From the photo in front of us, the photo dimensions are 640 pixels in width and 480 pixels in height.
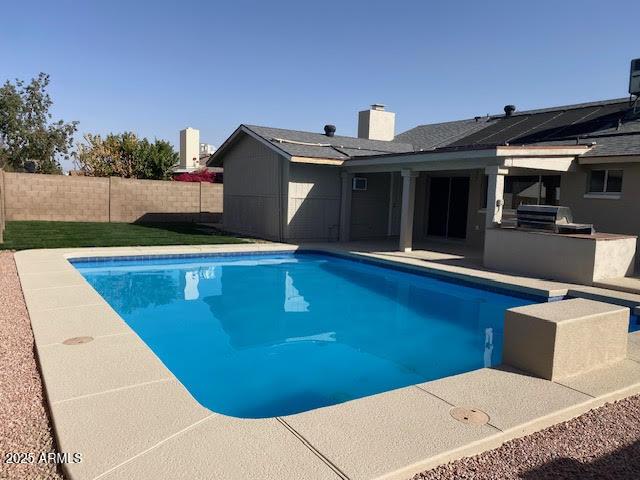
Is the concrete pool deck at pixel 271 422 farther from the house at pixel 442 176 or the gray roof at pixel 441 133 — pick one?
the gray roof at pixel 441 133

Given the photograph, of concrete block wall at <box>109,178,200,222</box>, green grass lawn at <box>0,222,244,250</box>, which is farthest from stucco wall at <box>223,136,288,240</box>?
concrete block wall at <box>109,178,200,222</box>

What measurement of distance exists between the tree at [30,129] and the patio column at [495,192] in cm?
3224

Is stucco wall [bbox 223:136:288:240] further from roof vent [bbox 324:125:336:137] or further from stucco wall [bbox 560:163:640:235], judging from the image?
stucco wall [bbox 560:163:640:235]

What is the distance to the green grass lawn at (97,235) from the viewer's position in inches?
534

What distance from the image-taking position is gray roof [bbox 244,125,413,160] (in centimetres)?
1605

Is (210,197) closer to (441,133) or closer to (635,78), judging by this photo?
(441,133)

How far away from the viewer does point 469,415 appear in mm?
3762

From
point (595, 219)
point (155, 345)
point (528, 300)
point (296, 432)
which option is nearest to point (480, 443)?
point (296, 432)

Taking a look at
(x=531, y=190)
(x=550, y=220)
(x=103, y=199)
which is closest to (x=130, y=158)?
(x=103, y=199)

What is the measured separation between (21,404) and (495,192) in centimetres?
1050

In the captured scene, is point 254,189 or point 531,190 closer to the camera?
point 531,190

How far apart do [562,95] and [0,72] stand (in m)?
34.4

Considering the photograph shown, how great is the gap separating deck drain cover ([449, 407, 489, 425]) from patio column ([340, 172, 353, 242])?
43.6ft

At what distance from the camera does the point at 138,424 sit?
3.42 metres
